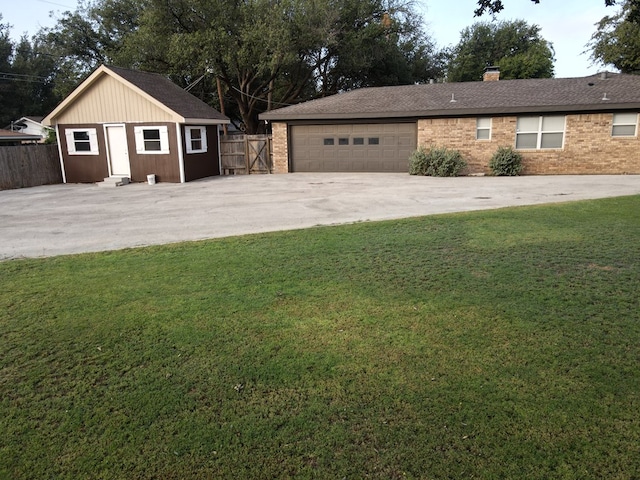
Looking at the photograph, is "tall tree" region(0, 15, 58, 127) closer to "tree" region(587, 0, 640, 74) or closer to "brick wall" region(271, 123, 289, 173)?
"brick wall" region(271, 123, 289, 173)

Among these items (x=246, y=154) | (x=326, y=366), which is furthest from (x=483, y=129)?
(x=326, y=366)

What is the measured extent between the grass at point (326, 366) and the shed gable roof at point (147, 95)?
523 inches

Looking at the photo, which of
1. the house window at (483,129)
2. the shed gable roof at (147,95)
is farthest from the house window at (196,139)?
the house window at (483,129)

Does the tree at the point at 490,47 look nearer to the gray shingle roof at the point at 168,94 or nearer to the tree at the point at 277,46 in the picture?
the tree at the point at 277,46

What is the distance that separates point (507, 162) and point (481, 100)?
2893 millimetres

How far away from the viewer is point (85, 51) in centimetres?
3503

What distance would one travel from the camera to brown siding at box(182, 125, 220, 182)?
20406 mm

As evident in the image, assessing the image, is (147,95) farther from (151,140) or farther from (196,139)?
(196,139)

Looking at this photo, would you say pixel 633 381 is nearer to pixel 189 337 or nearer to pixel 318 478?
pixel 318 478

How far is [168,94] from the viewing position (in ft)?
Result: 69.5

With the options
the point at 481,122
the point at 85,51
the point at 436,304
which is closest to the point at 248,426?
the point at 436,304

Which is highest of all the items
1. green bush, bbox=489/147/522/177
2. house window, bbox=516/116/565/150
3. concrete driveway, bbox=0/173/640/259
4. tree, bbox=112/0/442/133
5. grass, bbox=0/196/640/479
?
tree, bbox=112/0/442/133

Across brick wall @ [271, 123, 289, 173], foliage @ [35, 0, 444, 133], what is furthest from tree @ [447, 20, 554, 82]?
brick wall @ [271, 123, 289, 173]

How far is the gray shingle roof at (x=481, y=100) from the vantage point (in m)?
19.3
